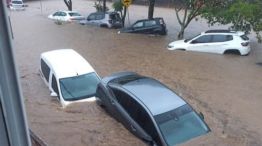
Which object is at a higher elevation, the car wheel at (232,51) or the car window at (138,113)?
the car window at (138,113)

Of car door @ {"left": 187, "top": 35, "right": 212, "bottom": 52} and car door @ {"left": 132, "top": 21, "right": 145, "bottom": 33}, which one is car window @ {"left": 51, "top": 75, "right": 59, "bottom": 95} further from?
car door @ {"left": 132, "top": 21, "right": 145, "bottom": 33}

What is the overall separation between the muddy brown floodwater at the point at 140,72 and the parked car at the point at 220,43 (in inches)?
13.0

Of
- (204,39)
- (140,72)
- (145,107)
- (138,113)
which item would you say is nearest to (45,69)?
(140,72)

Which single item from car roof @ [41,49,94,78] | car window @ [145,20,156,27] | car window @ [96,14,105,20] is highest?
car roof @ [41,49,94,78]

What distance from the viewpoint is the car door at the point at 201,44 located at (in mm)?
16703

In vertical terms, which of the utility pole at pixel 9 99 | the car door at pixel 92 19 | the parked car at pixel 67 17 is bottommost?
the parked car at pixel 67 17

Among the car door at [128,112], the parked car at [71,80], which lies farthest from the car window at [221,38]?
the car door at [128,112]

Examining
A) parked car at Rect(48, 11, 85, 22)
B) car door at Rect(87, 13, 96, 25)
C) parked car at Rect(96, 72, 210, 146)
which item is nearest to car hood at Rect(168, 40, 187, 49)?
car door at Rect(87, 13, 96, 25)

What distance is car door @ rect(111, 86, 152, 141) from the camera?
6623 millimetres

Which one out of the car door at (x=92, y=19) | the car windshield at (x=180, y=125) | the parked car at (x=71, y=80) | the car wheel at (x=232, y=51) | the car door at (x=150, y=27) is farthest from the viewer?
the car door at (x=92, y=19)

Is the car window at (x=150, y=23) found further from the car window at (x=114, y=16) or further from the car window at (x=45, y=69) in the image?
the car window at (x=45, y=69)

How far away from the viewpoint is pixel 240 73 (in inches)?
545

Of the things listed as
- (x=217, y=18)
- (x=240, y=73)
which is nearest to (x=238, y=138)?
(x=240, y=73)

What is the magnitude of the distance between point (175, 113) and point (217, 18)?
12547 mm
